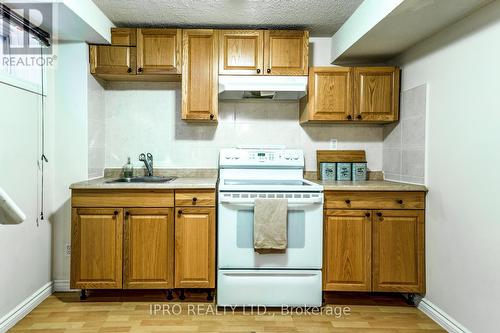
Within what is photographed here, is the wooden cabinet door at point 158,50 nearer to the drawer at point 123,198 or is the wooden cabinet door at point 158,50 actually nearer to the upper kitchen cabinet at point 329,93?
the drawer at point 123,198

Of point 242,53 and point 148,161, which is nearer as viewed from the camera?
point 242,53

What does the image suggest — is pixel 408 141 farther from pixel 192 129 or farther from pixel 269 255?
pixel 192 129

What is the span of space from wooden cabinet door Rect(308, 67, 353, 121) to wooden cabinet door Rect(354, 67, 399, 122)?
0.25ft

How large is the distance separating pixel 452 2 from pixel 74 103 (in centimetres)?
270

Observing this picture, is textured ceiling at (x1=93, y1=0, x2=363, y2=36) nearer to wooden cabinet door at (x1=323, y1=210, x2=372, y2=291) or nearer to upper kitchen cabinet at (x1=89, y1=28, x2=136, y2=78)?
upper kitchen cabinet at (x1=89, y1=28, x2=136, y2=78)

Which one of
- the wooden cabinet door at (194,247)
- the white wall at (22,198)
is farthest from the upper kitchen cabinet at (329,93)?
the white wall at (22,198)

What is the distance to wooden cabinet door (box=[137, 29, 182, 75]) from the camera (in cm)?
277

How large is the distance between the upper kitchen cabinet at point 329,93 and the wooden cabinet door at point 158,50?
1.13 metres

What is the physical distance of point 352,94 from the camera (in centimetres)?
287

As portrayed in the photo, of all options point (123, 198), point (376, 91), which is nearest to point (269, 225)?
point (123, 198)

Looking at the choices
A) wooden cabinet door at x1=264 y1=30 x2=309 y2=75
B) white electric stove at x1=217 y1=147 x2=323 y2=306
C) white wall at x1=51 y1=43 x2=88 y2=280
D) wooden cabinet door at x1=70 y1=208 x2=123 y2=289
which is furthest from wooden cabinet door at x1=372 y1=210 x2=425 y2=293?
white wall at x1=51 y1=43 x2=88 y2=280

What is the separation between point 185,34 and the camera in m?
2.78

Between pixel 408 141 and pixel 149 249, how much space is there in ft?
7.20

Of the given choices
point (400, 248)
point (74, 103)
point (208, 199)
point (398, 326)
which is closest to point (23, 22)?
point (74, 103)
